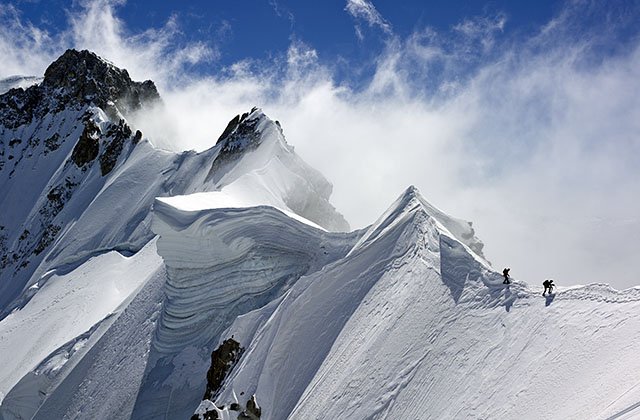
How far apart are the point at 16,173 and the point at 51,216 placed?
16780mm

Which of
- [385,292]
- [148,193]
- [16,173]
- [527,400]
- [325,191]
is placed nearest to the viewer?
[527,400]

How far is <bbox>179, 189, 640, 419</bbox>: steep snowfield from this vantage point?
50.0ft

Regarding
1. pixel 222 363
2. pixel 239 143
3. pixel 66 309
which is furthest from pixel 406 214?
pixel 239 143

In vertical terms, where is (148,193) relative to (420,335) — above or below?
above

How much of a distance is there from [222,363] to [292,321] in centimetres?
358

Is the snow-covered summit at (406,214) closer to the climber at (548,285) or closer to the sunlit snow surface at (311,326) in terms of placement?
the sunlit snow surface at (311,326)

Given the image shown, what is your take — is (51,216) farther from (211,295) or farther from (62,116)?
(211,295)

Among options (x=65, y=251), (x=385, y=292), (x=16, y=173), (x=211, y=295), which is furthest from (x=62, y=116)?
(x=385, y=292)

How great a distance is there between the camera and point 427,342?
19.5 meters

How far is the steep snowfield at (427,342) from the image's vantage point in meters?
15.2

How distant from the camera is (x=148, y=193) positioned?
61719 mm

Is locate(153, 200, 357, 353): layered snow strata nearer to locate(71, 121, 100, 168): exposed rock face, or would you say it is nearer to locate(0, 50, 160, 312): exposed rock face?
locate(0, 50, 160, 312): exposed rock face

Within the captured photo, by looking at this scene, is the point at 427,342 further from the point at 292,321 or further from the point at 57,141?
the point at 57,141

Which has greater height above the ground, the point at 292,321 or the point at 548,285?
the point at 548,285
